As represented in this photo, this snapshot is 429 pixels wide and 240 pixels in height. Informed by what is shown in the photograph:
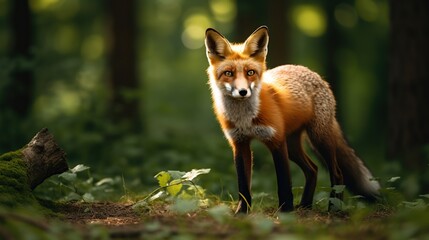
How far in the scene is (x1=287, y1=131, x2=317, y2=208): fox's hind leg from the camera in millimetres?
6027

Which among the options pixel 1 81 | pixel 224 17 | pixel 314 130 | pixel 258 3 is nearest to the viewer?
pixel 314 130

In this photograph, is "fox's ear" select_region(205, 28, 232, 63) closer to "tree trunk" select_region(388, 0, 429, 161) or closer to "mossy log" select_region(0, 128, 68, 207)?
"mossy log" select_region(0, 128, 68, 207)

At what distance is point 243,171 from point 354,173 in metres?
1.47

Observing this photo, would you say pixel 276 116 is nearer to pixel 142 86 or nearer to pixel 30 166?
pixel 30 166

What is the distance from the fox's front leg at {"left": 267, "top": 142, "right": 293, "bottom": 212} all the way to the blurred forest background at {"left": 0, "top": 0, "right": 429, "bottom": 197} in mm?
1409

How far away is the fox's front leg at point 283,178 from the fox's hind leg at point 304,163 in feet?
2.40

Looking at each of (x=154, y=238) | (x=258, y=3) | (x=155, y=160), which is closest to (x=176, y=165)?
(x=155, y=160)

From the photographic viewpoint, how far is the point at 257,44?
541cm

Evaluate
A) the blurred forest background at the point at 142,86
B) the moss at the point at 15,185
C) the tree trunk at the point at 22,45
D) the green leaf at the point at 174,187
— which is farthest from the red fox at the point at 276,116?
the tree trunk at the point at 22,45

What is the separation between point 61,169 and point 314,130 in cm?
265

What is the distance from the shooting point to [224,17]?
25.4 meters

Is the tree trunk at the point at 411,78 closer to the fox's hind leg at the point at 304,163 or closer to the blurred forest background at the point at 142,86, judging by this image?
the blurred forest background at the point at 142,86

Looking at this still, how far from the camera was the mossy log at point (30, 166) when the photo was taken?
486 centimetres

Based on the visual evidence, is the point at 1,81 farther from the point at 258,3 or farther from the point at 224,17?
the point at 224,17
